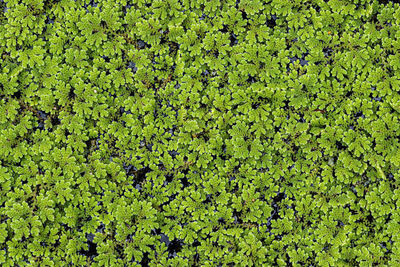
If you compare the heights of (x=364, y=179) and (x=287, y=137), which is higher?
(x=287, y=137)

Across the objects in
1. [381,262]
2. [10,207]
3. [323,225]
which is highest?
[10,207]

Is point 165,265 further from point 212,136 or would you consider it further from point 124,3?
point 124,3

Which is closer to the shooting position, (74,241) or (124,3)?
(74,241)

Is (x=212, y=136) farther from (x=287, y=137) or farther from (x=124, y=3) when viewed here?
(x=124, y=3)

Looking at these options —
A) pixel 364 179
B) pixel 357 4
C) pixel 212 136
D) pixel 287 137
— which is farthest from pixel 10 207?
pixel 357 4

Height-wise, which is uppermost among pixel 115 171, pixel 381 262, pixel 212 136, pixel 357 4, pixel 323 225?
pixel 357 4

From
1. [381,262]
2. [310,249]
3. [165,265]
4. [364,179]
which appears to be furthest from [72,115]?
[381,262]
